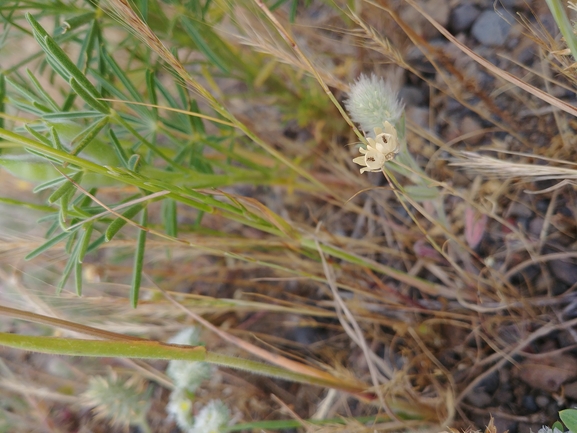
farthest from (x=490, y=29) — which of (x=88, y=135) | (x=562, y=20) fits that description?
(x=88, y=135)

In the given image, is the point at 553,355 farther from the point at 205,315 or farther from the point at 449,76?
the point at 205,315

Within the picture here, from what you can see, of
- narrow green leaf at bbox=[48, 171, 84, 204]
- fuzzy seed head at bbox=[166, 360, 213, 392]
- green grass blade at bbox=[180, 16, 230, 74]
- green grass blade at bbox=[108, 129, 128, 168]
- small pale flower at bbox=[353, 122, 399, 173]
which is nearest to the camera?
small pale flower at bbox=[353, 122, 399, 173]

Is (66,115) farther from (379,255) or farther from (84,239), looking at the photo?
(379,255)

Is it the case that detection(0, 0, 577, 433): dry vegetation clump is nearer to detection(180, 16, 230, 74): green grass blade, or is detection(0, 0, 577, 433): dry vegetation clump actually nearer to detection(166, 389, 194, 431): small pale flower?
detection(180, 16, 230, 74): green grass blade

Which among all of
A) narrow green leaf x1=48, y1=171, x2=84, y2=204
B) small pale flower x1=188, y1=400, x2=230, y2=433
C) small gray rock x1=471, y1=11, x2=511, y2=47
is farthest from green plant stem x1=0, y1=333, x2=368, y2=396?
small gray rock x1=471, y1=11, x2=511, y2=47

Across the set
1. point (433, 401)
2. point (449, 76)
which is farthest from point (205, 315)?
point (449, 76)

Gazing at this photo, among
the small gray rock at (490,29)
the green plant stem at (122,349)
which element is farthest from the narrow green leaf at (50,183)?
the small gray rock at (490,29)

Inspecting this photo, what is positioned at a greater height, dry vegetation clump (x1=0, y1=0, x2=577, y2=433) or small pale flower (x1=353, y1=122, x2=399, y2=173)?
small pale flower (x1=353, y1=122, x2=399, y2=173)
